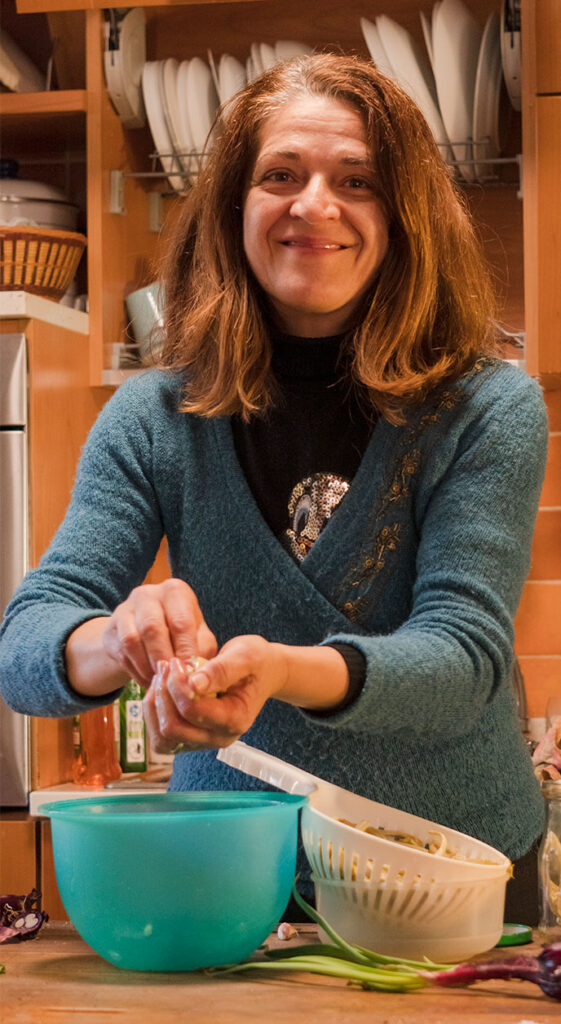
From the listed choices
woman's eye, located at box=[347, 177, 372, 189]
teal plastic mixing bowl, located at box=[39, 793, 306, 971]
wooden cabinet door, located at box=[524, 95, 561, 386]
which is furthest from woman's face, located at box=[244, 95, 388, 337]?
wooden cabinet door, located at box=[524, 95, 561, 386]

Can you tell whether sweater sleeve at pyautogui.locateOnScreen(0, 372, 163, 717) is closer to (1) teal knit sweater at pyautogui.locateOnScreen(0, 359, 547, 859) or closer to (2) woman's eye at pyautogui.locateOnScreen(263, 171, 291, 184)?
(1) teal knit sweater at pyautogui.locateOnScreen(0, 359, 547, 859)

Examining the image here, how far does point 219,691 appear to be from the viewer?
0.77m

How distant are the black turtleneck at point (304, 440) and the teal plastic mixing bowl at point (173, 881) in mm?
365

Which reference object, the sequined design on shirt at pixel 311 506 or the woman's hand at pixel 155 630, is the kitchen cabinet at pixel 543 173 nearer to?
the sequined design on shirt at pixel 311 506

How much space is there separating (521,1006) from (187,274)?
2.64 ft

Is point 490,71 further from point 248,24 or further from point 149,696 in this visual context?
point 149,696

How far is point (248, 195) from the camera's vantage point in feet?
3.82

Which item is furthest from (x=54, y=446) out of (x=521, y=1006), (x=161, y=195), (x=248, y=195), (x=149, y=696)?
(x=521, y=1006)

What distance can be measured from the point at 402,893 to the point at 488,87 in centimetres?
161

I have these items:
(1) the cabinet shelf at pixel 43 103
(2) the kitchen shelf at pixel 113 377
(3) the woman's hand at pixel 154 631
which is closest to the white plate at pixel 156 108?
(1) the cabinet shelf at pixel 43 103

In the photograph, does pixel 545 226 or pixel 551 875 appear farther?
pixel 545 226

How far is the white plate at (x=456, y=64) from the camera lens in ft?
6.71

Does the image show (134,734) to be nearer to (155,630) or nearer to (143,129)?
(143,129)

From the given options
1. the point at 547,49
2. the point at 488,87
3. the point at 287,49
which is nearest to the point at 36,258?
the point at 287,49
